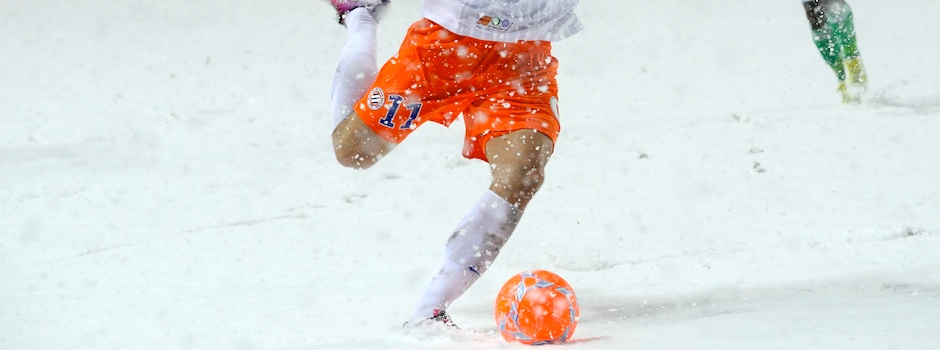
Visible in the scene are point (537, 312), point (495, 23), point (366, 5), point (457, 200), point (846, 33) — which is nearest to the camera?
point (537, 312)

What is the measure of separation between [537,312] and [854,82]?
3.51 metres

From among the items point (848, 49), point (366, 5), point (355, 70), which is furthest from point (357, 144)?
point (848, 49)

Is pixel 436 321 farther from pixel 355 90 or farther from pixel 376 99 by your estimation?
pixel 355 90

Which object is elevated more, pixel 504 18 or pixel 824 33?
pixel 504 18

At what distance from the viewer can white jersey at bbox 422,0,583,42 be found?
2.93 m

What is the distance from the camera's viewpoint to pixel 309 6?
9.17 m

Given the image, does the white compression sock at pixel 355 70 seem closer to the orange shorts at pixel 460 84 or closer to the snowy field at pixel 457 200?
the orange shorts at pixel 460 84

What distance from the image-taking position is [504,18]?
2930 millimetres

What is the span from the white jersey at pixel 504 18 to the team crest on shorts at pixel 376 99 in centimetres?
24

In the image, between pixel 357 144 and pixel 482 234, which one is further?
pixel 357 144

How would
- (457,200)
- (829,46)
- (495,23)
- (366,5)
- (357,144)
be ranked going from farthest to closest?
(829,46)
(457,200)
(366,5)
(357,144)
(495,23)

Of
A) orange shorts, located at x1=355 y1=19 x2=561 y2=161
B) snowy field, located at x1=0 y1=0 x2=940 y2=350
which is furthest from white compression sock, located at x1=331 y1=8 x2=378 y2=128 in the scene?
snowy field, located at x1=0 y1=0 x2=940 y2=350

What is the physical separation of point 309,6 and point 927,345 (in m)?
7.40

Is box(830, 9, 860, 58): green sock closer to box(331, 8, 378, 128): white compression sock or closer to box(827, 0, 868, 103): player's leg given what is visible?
box(827, 0, 868, 103): player's leg
